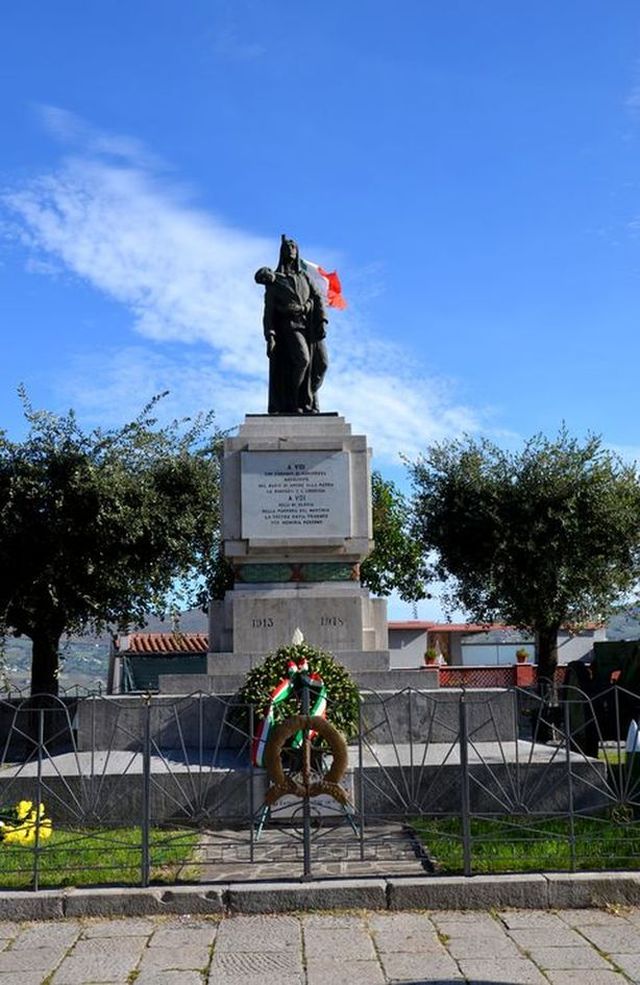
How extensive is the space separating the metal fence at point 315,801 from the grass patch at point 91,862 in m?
0.02

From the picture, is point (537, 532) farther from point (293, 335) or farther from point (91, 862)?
point (91, 862)

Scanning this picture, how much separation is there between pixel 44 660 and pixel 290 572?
9.75 meters

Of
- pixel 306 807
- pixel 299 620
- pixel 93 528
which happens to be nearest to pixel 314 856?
pixel 306 807

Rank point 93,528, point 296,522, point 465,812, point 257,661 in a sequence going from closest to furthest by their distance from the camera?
1. point 465,812
2. point 257,661
3. point 296,522
4. point 93,528

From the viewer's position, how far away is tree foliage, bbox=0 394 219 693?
1972 cm

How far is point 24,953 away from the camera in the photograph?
18.9ft

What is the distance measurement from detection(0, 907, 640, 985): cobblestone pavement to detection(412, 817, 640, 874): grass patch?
590 mm

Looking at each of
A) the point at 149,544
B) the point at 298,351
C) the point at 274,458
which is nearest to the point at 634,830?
the point at 274,458

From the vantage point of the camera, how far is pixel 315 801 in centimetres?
859

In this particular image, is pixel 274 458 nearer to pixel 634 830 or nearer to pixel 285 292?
pixel 285 292

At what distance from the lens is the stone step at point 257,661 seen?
1195cm

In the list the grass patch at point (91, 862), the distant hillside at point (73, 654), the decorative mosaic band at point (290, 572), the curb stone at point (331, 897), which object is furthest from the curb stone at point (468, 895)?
the distant hillside at point (73, 654)

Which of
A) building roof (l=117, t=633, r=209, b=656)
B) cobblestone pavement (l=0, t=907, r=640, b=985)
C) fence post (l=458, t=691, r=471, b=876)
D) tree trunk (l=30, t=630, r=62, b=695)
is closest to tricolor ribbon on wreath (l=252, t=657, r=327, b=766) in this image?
fence post (l=458, t=691, r=471, b=876)

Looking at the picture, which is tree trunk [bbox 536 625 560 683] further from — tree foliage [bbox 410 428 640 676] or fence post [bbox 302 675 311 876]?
fence post [bbox 302 675 311 876]
